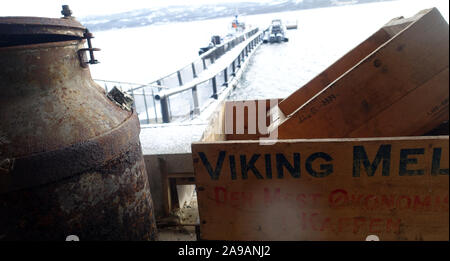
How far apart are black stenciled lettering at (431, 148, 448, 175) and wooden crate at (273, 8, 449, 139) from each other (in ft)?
0.70

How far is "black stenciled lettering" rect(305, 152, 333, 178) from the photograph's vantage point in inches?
80.8

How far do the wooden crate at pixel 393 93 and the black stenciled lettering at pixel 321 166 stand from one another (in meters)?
0.31

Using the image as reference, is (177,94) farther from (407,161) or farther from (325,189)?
(407,161)

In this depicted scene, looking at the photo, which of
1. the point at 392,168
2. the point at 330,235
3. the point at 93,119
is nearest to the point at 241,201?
the point at 330,235

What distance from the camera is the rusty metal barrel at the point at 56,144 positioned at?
2.19 meters

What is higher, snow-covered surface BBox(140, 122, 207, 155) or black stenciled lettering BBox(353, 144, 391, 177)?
black stenciled lettering BBox(353, 144, 391, 177)

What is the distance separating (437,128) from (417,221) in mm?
616

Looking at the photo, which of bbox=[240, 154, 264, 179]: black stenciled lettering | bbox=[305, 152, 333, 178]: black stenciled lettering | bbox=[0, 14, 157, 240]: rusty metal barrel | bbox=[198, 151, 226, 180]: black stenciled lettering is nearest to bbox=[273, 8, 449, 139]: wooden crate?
bbox=[305, 152, 333, 178]: black stenciled lettering

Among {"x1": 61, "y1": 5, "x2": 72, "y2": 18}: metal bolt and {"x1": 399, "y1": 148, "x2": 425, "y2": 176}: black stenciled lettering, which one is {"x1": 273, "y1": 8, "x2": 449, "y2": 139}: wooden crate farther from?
{"x1": 61, "y1": 5, "x2": 72, "y2": 18}: metal bolt

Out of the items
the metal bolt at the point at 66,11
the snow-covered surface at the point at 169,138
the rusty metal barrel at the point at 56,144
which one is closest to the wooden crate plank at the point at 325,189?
the rusty metal barrel at the point at 56,144

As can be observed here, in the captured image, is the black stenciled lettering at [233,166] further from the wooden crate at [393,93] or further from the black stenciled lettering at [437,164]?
the black stenciled lettering at [437,164]

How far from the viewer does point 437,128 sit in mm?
2086

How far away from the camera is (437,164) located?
192 cm
